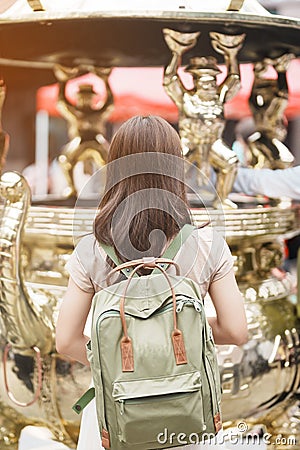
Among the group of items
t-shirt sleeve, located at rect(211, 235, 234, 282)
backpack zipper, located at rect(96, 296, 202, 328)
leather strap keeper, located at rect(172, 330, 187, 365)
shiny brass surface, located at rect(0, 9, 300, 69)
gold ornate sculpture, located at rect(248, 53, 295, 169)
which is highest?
shiny brass surface, located at rect(0, 9, 300, 69)

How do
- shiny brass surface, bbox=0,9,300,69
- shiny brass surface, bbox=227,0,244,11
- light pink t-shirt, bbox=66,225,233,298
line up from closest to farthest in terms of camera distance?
light pink t-shirt, bbox=66,225,233,298 < shiny brass surface, bbox=0,9,300,69 < shiny brass surface, bbox=227,0,244,11

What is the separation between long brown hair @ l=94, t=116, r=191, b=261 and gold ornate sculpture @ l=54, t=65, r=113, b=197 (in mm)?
928

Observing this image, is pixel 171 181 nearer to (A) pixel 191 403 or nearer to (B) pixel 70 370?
(A) pixel 191 403

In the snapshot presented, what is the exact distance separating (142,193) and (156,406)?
0.30m

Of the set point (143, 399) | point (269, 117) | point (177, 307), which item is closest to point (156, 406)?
point (143, 399)

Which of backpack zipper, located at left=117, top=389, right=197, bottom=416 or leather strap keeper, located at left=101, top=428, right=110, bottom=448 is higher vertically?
backpack zipper, located at left=117, top=389, right=197, bottom=416

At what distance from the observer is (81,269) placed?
49.1 inches

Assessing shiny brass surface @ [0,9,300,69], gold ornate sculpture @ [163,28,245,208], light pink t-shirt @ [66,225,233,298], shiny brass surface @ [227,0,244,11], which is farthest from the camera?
gold ornate sculpture @ [163,28,245,208]

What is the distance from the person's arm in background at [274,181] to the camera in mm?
2154

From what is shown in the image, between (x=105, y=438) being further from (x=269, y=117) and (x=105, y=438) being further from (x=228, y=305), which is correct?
(x=269, y=117)

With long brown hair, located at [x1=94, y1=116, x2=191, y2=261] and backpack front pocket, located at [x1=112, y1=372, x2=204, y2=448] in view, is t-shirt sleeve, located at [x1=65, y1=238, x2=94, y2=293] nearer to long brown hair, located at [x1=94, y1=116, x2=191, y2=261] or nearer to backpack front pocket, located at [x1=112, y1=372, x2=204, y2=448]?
long brown hair, located at [x1=94, y1=116, x2=191, y2=261]

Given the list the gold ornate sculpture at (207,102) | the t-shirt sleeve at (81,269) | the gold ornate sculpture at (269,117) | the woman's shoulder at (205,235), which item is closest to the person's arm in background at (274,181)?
the gold ornate sculpture at (269,117)

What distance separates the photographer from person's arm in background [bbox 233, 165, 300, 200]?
215 cm

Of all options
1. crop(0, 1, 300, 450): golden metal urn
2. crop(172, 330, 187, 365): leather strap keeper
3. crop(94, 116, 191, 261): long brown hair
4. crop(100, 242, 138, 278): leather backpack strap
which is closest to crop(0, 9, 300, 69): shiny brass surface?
crop(0, 1, 300, 450): golden metal urn
